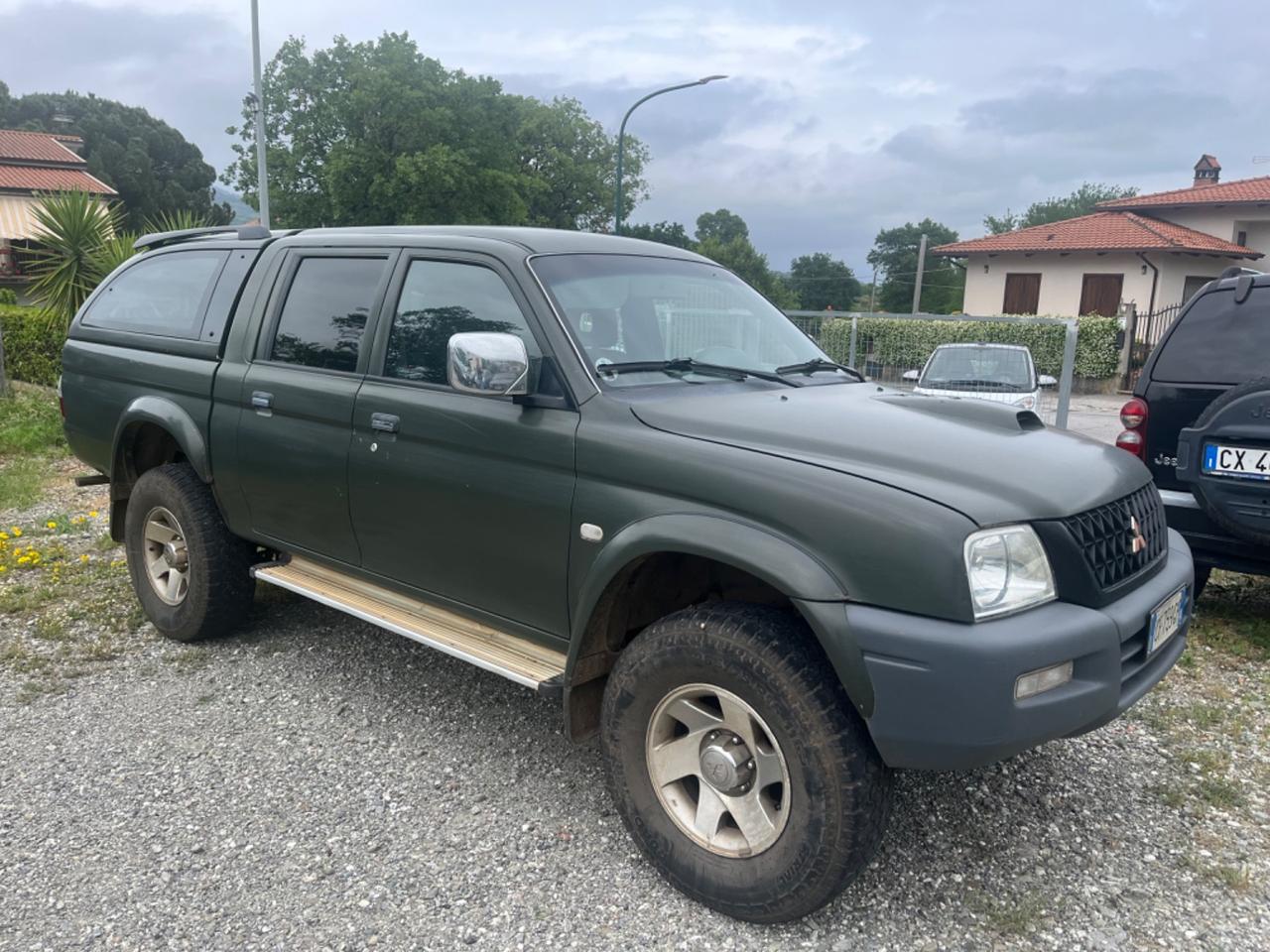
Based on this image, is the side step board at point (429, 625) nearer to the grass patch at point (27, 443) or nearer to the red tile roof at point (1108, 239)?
the grass patch at point (27, 443)

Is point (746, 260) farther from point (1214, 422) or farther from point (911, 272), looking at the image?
point (1214, 422)

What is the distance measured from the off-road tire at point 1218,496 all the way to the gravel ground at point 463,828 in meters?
0.74

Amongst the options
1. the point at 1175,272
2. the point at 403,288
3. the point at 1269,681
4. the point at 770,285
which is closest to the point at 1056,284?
the point at 1175,272

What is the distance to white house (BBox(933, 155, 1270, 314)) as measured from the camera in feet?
93.2

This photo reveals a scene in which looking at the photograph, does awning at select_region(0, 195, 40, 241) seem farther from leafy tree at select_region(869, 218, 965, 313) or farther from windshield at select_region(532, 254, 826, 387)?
leafy tree at select_region(869, 218, 965, 313)

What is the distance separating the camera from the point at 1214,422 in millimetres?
4391

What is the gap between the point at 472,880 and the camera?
2967 mm

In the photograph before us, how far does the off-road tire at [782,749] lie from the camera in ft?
8.18

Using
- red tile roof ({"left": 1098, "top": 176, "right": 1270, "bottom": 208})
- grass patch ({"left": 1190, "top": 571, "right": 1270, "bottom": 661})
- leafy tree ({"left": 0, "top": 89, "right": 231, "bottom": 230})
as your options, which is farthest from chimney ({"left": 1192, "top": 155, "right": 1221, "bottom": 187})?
leafy tree ({"left": 0, "top": 89, "right": 231, "bottom": 230})

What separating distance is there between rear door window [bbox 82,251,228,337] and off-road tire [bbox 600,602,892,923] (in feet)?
9.96

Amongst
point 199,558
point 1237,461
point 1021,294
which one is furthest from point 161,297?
point 1021,294

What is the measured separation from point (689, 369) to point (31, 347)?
48.7 ft

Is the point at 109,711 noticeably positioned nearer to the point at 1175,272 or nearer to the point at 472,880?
the point at 472,880

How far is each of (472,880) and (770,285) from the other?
6647cm
